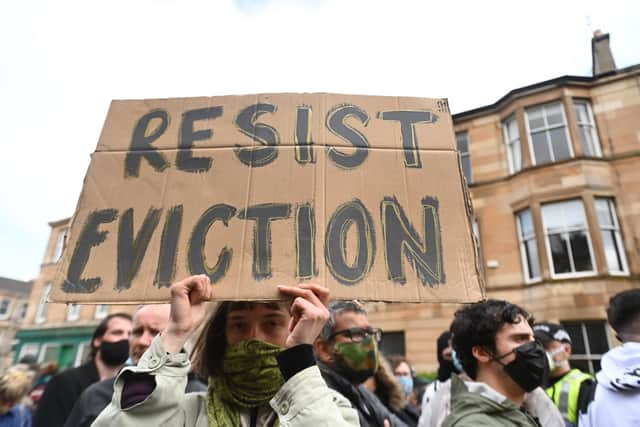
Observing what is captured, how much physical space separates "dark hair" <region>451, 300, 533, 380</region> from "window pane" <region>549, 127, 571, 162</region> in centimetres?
1259

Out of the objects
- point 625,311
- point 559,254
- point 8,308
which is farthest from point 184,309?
point 8,308

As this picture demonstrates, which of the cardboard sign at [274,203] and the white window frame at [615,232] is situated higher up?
the white window frame at [615,232]

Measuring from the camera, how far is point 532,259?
499 inches

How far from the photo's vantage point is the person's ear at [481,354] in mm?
2527

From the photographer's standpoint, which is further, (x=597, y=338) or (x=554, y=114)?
(x=554, y=114)

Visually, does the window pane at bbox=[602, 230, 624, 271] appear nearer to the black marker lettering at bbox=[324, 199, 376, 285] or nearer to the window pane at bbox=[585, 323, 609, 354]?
the window pane at bbox=[585, 323, 609, 354]

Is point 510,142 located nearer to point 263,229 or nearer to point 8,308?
point 263,229

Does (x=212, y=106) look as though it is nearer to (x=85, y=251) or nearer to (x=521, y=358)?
(x=85, y=251)

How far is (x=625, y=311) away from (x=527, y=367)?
3.08ft

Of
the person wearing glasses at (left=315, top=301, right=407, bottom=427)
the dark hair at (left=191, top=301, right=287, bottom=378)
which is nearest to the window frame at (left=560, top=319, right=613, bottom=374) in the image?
the person wearing glasses at (left=315, top=301, right=407, bottom=427)

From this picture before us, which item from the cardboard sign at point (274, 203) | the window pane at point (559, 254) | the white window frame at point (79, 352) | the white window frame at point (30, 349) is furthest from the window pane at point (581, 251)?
the white window frame at point (30, 349)

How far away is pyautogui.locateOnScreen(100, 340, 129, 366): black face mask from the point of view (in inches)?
138

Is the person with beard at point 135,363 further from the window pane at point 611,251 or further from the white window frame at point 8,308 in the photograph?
the white window frame at point 8,308

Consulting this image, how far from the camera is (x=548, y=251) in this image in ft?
39.9
